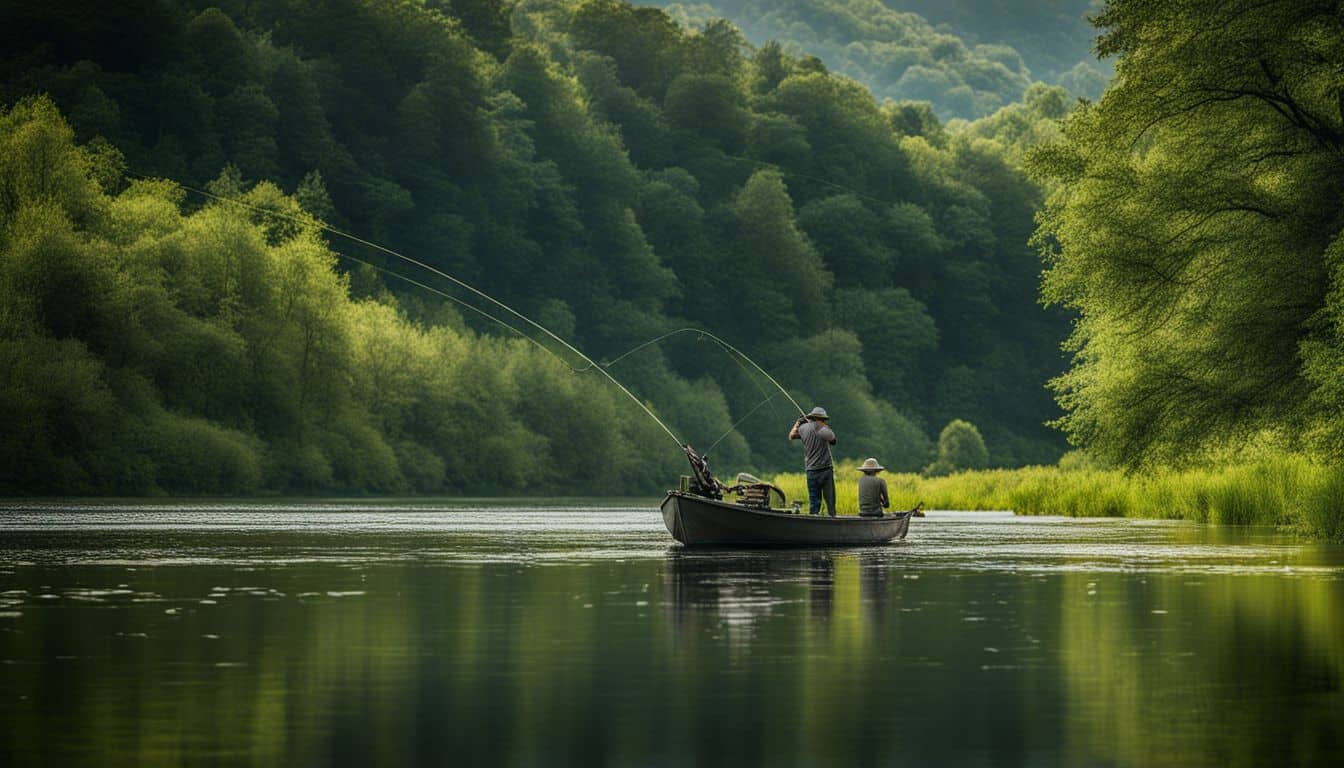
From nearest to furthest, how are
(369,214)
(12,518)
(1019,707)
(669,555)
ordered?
(1019,707)
(669,555)
(12,518)
(369,214)

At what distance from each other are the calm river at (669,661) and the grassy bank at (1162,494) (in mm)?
6662

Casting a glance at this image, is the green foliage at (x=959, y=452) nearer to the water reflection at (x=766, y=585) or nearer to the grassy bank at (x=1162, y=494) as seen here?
the grassy bank at (x=1162, y=494)

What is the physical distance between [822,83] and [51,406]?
82138 mm

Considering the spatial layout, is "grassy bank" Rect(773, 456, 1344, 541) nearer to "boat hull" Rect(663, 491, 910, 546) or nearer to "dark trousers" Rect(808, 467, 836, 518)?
"boat hull" Rect(663, 491, 910, 546)

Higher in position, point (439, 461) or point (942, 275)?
point (942, 275)

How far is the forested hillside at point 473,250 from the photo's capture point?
6384cm

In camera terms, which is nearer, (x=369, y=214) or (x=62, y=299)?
(x=62, y=299)

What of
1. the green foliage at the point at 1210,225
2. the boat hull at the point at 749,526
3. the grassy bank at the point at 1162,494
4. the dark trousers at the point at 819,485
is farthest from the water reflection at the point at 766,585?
the green foliage at the point at 1210,225

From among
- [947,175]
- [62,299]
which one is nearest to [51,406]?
[62,299]

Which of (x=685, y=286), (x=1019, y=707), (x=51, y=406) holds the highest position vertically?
(x=685, y=286)

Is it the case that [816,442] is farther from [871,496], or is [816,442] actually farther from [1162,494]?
[1162,494]

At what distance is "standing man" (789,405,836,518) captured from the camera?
30.3m

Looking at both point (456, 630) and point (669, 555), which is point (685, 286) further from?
point (456, 630)

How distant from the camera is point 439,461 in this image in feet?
256
